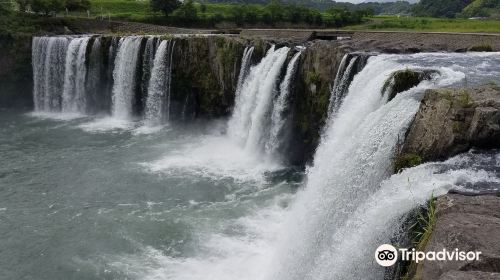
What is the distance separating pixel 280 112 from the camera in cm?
2045

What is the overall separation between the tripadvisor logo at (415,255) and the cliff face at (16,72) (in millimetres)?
31726

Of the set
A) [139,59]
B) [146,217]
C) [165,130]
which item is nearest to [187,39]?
[139,59]

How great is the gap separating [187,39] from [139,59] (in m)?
3.81

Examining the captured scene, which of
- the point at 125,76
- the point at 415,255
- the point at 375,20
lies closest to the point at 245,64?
the point at 125,76

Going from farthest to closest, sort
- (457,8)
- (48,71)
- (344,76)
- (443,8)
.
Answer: (443,8) < (457,8) < (48,71) < (344,76)

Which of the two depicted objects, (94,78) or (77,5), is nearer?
(94,78)

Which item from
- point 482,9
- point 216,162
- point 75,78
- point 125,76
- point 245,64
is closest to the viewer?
point 216,162

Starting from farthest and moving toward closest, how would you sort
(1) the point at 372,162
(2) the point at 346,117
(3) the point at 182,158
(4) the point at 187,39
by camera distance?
(4) the point at 187,39 < (3) the point at 182,158 < (2) the point at 346,117 < (1) the point at 372,162

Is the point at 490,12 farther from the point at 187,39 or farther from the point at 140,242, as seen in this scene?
the point at 140,242

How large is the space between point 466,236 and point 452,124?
3843mm

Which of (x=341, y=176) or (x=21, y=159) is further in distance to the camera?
(x=21, y=159)

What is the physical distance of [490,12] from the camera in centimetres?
5947

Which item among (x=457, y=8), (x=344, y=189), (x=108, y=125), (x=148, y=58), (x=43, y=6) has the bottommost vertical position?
(x=108, y=125)

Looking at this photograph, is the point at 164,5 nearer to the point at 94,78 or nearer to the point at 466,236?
the point at 94,78
